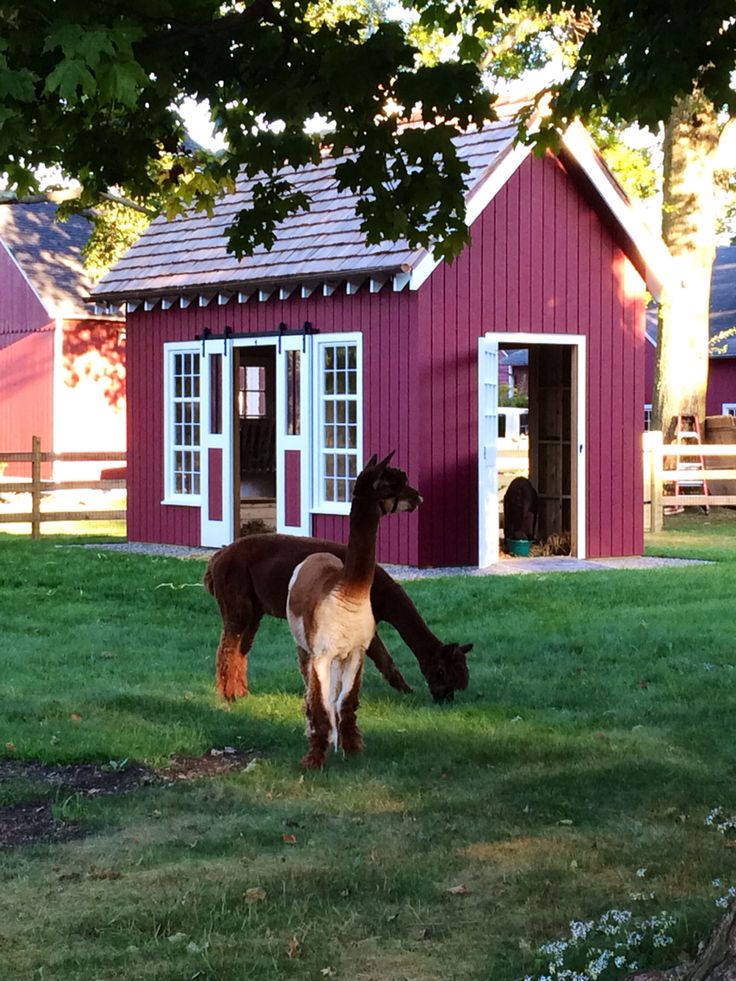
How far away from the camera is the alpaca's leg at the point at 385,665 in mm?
9898

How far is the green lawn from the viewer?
5438 mm

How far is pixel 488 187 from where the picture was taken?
17.4m

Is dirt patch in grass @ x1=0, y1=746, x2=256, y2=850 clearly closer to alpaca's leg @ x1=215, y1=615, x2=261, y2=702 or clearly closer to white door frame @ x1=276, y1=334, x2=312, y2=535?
alpaca's leg @ x1=215, y1=615, x2=261, y2=702

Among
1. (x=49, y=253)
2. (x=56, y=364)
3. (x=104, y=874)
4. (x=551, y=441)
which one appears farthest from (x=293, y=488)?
(x=49, y=253)

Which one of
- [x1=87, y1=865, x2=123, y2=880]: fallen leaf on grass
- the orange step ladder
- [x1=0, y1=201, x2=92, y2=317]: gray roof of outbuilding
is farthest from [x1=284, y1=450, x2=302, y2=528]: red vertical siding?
[x1=0, y1=201, x2=92, y2=317]: gray roof of outbuilding

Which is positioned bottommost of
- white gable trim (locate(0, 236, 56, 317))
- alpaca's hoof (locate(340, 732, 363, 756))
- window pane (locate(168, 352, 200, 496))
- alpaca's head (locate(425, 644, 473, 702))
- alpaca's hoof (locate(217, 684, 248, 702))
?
alpaca's hoof (locate(340, 732, 363, 756))

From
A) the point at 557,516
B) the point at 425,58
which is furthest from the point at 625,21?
the point at 425,58

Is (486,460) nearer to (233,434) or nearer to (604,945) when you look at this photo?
(233,434)

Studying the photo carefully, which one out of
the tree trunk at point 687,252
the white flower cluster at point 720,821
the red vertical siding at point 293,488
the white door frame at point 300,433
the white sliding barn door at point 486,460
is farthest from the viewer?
the tree trunk at point 687,252

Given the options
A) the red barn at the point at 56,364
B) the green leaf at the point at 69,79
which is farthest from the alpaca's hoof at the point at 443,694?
the red barn at the point at 56,364

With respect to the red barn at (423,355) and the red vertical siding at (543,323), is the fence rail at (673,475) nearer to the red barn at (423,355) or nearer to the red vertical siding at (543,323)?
the red barn at (423,355)

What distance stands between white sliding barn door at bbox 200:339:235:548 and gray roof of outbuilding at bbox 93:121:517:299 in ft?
2.90

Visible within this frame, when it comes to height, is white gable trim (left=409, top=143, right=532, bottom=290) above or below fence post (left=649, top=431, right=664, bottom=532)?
above

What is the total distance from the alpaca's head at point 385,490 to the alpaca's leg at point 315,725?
0.87 m
